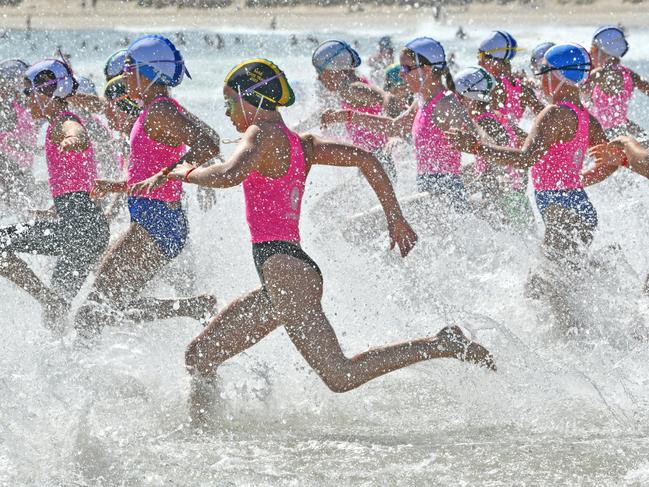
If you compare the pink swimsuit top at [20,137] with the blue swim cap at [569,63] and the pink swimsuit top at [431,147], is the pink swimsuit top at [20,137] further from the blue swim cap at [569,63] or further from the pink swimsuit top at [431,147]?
the blue swim cap at [569,63]

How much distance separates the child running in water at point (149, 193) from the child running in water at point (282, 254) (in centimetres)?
54

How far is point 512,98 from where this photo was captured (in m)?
8.51

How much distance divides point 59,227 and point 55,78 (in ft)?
2.95

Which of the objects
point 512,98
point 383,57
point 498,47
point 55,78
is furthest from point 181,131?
point 383,57

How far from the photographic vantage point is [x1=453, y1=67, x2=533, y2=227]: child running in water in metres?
7.93

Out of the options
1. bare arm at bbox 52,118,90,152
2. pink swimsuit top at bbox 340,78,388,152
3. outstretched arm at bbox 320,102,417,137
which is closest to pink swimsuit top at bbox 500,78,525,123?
outstretched arm at bbox 320,102,417,137

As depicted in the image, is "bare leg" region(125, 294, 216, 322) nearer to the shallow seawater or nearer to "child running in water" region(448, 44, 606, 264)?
the shallow seawater

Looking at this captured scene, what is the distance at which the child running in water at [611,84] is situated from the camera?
995 cm

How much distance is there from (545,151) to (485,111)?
1.53 meters

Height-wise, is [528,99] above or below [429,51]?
below

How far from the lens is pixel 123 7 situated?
191ft

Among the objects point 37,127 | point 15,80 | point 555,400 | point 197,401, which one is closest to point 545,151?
point 555,400

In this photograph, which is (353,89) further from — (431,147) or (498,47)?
(431,147)

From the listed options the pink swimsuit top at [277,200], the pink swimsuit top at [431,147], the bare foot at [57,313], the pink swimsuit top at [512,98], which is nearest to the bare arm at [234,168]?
the pink swimsuit top at [277,200]
